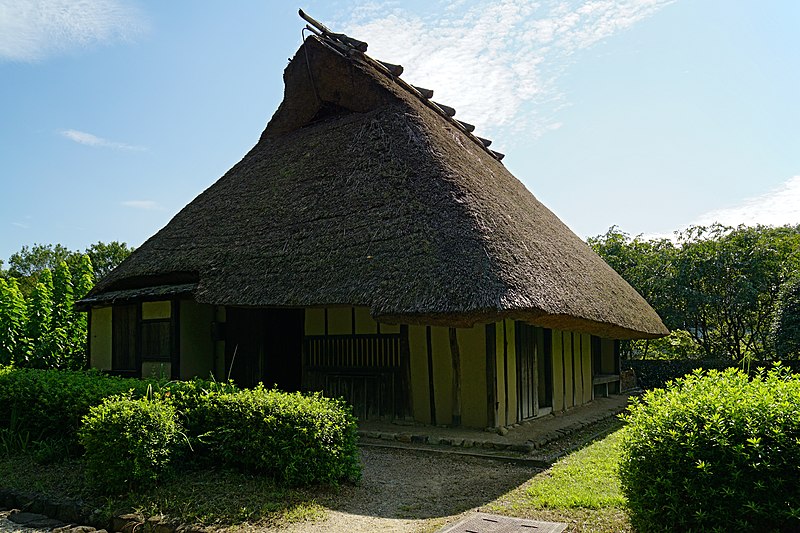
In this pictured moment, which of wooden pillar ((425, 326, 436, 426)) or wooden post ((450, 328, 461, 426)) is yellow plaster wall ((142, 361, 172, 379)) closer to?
wooden pillar ((425, 326, 436, 426))

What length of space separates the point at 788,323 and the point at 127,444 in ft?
52.3

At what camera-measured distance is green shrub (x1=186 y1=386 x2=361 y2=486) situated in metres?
5.37

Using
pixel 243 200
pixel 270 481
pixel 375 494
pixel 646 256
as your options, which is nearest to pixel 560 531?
pixel 375 494

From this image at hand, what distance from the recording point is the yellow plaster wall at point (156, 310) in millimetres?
10781

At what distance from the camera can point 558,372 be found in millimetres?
10938

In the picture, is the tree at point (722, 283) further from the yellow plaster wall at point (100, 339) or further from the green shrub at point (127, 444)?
the green shrub at point (127, 444)

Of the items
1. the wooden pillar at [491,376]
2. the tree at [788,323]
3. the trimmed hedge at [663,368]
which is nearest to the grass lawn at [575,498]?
the wooden pillar at [491,376]

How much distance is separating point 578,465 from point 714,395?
10.0 ft

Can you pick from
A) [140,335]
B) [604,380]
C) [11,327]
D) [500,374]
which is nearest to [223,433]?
[500,374]

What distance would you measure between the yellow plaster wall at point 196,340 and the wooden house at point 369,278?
0.03 meters

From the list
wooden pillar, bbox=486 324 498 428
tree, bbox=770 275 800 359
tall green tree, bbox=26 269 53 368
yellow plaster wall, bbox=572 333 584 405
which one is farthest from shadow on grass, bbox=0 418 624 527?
tree, bbox=770 275 800 359

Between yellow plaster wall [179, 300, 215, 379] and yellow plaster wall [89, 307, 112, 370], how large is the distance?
2236 millimetres

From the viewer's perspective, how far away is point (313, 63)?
1234cm

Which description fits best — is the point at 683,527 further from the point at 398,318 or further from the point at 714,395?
the point at 398,318
